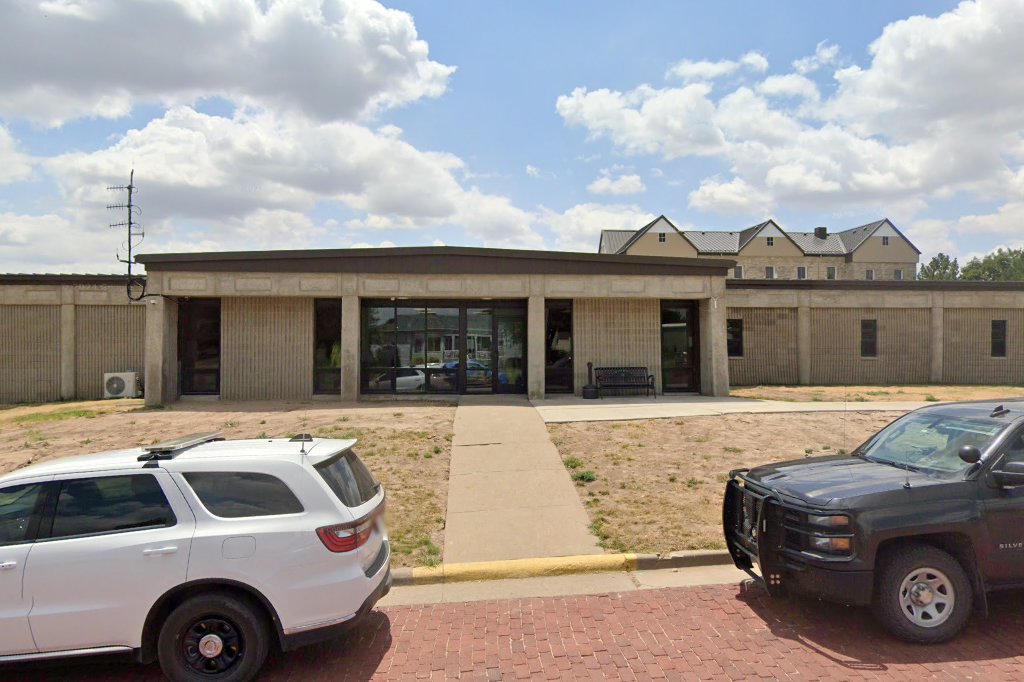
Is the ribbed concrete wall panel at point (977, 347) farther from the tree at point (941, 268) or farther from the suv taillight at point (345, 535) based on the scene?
the tree at point (941, 268)

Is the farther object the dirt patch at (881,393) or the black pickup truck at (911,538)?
the dirt patch at (881,393)

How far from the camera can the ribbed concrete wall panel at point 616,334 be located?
18.4m

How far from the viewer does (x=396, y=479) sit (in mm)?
8992

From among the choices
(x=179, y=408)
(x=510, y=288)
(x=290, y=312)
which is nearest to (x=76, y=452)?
(x=179, y=408)

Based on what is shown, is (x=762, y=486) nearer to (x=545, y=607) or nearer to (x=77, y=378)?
(x=545, y=607)

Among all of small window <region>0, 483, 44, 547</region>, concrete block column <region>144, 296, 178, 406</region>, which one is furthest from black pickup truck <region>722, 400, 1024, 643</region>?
concrete block column <region>144, 296, 178, 406</region>

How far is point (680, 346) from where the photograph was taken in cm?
1938

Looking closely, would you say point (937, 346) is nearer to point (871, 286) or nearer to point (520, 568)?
point (871, 286)

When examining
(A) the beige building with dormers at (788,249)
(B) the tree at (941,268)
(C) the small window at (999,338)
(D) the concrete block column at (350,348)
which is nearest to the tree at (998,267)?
(B) the tree at (941,268)

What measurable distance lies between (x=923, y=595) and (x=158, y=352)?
59.0 ft

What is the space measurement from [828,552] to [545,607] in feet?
7.69

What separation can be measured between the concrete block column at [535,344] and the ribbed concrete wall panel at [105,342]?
1364 centimetres

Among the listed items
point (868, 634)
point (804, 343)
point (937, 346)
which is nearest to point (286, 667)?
point (868, 634)

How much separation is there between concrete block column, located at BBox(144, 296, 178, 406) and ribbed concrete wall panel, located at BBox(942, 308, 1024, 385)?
89.3 ft
